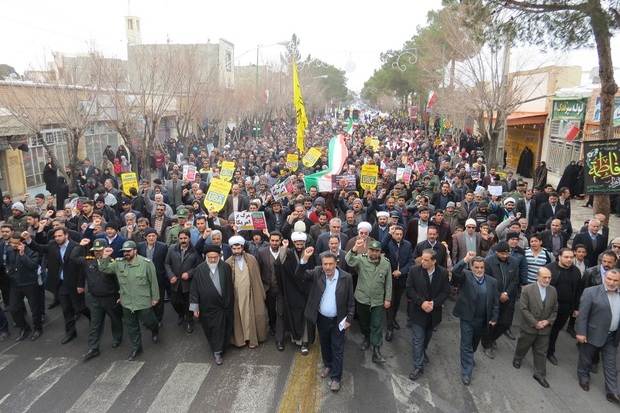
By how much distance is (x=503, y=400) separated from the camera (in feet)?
17.6

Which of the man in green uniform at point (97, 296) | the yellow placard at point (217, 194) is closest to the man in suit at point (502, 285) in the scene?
the man in green uniform at point (97, 296)

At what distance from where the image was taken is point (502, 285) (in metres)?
6.37

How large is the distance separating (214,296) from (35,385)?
7.48ft

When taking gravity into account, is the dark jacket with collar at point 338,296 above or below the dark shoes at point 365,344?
above

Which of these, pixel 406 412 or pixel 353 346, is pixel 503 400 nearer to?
pixel 406 412

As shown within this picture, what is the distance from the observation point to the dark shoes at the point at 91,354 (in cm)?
624

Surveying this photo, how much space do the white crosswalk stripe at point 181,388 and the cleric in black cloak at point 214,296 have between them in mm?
309

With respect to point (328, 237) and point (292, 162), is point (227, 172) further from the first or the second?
point (328, 237)

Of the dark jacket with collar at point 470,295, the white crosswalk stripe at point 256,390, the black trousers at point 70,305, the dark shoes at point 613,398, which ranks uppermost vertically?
the dark jacket with collar at point 470,295

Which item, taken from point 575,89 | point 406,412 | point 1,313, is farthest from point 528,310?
point 575,89

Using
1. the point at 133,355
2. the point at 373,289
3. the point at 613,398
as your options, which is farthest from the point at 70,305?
the point at 613,398

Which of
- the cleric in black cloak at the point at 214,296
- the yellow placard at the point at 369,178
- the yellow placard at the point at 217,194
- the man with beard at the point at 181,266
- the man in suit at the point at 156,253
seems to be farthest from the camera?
the yellow placard at the point at 369,178

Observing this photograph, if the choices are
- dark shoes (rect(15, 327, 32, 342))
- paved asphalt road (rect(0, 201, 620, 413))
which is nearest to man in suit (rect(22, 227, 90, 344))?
paved asphalt road (rect(0, 201, 620, 413))

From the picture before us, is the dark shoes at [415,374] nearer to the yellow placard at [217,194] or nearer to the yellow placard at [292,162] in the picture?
the yellow placard at [217,194]
